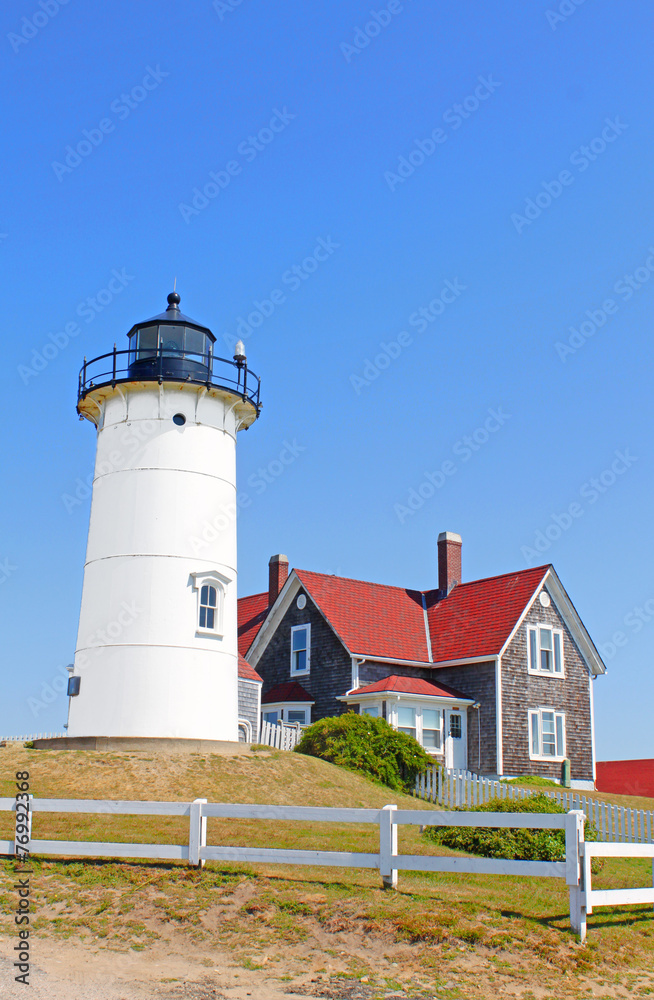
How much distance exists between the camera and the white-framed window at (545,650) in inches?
1329

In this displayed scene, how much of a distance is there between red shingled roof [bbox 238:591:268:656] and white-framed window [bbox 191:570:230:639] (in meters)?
13.8

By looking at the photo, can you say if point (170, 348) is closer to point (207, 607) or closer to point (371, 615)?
point (207, 607)

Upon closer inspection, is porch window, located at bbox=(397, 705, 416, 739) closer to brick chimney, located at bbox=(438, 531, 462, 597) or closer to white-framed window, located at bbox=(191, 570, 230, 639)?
brick chimney, located at bbox=(438, 531, 462, 597)

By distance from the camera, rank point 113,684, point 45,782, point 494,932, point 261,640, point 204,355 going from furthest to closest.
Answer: point 261,640 → point 204,355 → point 113,684 → point 45,782 → point 494,932

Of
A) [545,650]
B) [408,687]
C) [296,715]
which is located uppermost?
[545,650]

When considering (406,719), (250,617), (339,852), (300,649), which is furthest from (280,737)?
(339,852)

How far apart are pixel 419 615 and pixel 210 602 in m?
14.7

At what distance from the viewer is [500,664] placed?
32.5 metres

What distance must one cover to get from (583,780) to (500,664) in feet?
18.0

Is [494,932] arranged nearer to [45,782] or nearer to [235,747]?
[45,782]

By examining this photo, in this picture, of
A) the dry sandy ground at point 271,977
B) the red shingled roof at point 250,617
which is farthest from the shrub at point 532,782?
the dry sandy ground at point 271,977

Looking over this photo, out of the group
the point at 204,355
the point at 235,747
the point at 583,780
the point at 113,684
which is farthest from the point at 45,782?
the point at 583,780

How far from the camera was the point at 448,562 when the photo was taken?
38062 mm

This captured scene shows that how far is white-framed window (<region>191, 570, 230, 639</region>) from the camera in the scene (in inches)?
924
